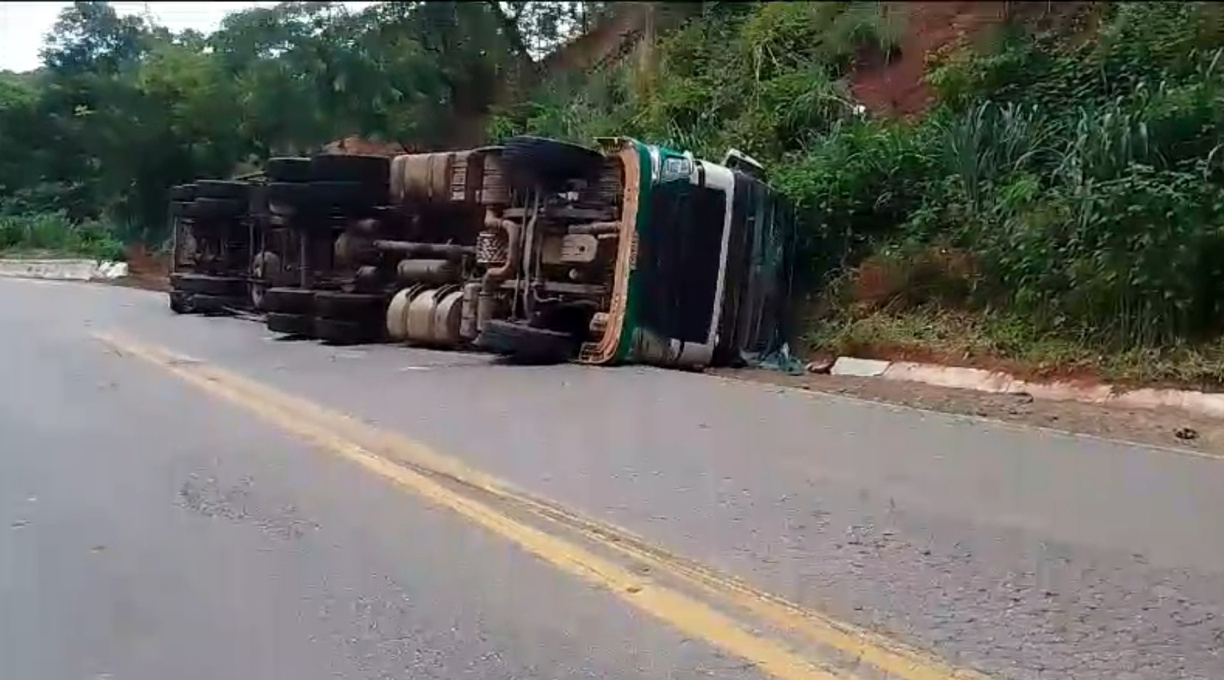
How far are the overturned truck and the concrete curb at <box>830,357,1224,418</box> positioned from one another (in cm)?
118

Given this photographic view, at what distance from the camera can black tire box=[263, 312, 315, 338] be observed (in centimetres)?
1478

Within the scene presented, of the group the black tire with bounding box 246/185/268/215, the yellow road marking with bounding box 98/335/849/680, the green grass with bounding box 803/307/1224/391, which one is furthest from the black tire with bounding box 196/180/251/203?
the yellow road marking with bounding box 98/335/849/680

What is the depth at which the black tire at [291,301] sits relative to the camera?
14.6 meters

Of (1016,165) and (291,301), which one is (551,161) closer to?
(291,301)

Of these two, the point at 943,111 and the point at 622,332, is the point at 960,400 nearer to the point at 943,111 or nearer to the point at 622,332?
the point at 622,332

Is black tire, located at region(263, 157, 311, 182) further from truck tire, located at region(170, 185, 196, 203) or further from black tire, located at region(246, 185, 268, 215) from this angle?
truck tire, located at region(170, 185, 196, 203)

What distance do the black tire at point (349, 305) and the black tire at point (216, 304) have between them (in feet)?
16.5

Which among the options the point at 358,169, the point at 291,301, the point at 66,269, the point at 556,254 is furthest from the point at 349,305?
the point at 66,269

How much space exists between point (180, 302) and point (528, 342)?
9.79 m

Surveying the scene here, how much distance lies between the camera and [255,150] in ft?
113

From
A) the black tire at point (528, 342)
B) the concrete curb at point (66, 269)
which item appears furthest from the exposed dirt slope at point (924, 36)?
the concrete curb at point (66, 269)

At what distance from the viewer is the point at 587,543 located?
5.12 meters

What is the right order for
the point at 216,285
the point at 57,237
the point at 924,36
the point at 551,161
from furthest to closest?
the point at 57,237 → the point at 216,285 → the point at 924,36 → the point at 551,161

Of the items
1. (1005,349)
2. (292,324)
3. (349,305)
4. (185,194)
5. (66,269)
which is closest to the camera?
(1005,349)
